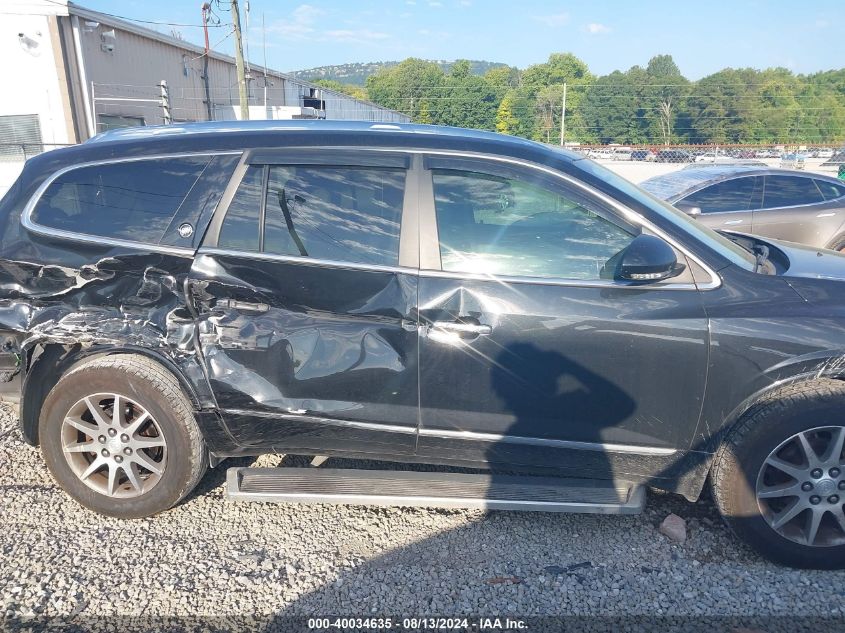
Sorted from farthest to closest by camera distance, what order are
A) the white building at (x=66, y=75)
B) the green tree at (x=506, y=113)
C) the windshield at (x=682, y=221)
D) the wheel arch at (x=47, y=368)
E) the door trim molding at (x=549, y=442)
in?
1. the green tree at (x=506, y=113)
2. the white building at (x=66, y=75)
3. the wheel arch at (x=47, y=368)
4. the windshield at (x=682, y=221)
5. the door trim molding at (x=549, y=442)

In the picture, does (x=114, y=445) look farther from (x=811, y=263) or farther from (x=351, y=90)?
(x=351, y=90)

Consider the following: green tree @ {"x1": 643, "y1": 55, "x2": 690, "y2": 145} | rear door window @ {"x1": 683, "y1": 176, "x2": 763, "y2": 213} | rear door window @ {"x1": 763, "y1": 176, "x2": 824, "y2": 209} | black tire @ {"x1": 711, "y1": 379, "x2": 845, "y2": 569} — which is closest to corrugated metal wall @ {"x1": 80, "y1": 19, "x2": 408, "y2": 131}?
rear door window @ {"x1": 683, "y1": 176, "x2": 763, "y2": 213}

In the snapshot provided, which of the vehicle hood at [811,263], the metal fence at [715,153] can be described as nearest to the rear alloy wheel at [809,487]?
the vehicle hood at [811,263]

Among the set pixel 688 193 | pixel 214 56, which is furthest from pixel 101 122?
pixel 688 193

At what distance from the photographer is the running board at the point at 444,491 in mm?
2990

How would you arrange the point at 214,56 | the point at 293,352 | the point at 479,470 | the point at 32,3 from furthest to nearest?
the point at 214,56, the point at 32,3, the point at 479,470, the point at 293,352

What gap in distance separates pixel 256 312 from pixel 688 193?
20.8 ft

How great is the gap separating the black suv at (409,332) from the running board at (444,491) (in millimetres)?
12

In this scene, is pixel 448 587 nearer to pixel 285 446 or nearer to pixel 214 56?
pixel 285 446

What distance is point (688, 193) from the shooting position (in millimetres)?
7680

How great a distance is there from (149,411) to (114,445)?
0.29 metres

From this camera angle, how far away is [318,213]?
3.06 meters

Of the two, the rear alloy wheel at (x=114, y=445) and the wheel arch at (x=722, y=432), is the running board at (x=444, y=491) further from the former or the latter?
the rear alloy wheel at (x=114, y=445)

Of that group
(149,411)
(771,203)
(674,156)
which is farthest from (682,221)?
(674,156)
